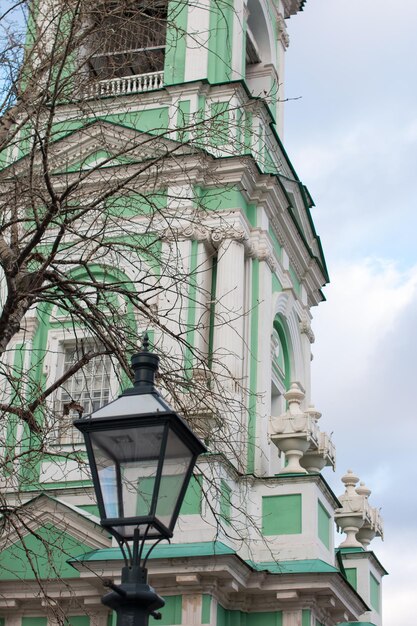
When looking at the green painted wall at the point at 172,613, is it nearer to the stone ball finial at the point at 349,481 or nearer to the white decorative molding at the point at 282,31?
the stone ball finial at the point at 349,481

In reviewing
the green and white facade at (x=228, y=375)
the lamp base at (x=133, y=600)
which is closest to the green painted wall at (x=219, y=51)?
the green and white facade at (x=228, y=375)

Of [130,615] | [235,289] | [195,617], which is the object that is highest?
[235,289]

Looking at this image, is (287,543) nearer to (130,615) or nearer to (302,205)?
(302,205)

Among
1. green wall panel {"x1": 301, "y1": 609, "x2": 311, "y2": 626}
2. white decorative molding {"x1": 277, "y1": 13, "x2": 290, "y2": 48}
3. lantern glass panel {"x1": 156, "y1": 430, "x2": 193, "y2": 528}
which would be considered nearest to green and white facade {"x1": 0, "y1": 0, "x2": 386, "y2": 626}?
green wall panel {"x1": 301, "y1": 609, "x2": 311, "y2": 626}

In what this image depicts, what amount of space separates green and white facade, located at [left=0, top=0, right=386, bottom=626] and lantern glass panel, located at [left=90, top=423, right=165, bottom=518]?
15.8 feet

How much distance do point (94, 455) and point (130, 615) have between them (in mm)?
794

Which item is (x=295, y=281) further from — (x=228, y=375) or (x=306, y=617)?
(x=306, y=617)

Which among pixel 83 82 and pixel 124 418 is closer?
pixel 124 418

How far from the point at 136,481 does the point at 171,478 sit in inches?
7.1

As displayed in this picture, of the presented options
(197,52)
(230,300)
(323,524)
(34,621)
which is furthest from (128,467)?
(197,52)

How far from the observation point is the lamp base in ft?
17.7

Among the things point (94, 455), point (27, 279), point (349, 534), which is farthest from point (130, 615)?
point (349, 534)

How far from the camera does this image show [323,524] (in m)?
16.1

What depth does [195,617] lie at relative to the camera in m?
14.1
